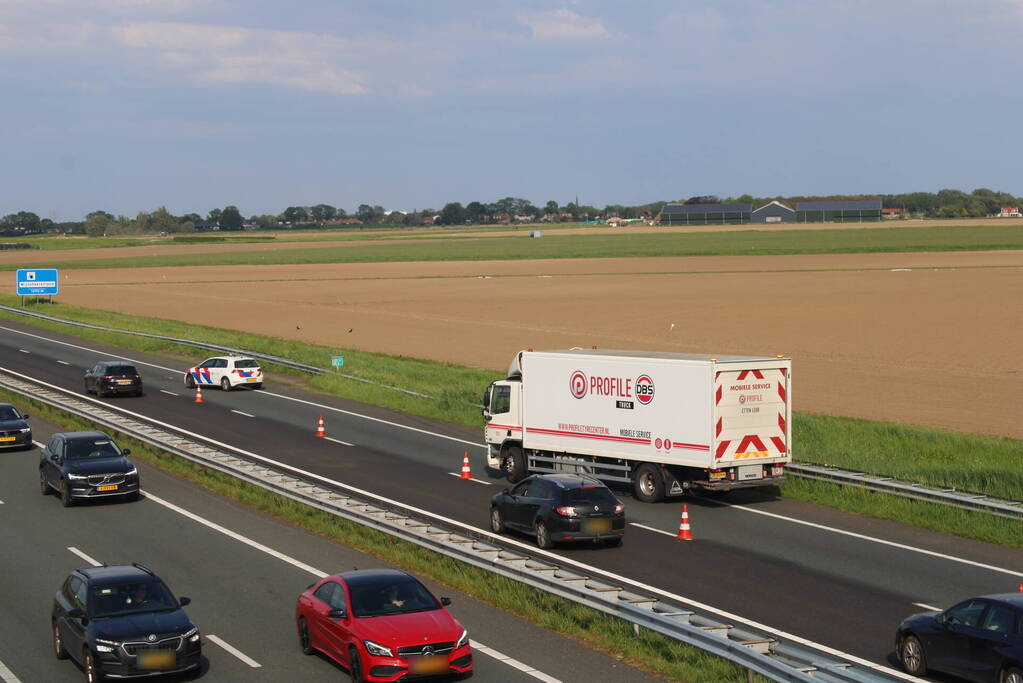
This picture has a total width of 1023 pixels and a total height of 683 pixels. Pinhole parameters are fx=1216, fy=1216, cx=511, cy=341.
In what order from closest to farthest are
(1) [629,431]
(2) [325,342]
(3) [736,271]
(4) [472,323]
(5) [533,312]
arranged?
(1) [629,431] < (2) [325,342] < (4) [472,323] < (5) [533,312] < (3) [736,271]

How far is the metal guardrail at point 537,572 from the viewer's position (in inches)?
547

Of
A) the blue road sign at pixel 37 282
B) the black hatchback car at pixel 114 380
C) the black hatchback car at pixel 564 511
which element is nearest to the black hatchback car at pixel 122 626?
the black hatchback car at pixel 564 511

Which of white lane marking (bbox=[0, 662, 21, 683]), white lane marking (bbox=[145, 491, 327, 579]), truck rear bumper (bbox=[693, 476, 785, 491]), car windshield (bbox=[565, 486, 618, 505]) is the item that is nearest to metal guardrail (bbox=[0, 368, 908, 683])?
car windshield (bbox=[565, 486, 618, 505])

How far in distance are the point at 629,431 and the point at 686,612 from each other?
492 inches

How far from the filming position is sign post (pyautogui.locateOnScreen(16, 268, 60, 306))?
91938 mm

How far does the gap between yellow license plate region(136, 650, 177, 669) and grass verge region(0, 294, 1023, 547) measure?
1580 cm

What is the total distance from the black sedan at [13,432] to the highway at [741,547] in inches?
199

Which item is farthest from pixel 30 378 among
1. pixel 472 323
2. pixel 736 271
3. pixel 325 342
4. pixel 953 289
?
pixel 736 271

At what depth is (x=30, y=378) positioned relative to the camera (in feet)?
171

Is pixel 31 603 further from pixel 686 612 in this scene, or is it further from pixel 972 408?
pixel 972 408

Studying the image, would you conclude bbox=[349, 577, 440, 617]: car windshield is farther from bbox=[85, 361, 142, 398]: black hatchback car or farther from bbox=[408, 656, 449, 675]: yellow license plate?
bbox=[85, 361, 142, 398]: black hatchback car

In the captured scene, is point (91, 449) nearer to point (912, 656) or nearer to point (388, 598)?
point (388, 598)

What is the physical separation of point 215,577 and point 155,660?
18.8 ft

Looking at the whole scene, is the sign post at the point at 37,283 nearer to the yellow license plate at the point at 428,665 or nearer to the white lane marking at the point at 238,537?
the white lane marking at the point at 238,537
